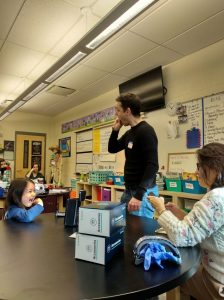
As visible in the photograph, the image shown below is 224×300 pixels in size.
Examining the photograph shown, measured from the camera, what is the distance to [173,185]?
2.84 meters

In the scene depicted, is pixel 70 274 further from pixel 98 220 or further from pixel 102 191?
pixel 102 191

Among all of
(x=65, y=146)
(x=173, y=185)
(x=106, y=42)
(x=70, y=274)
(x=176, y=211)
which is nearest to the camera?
(x=70, y=274)

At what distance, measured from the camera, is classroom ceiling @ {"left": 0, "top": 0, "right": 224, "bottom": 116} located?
2.18 m

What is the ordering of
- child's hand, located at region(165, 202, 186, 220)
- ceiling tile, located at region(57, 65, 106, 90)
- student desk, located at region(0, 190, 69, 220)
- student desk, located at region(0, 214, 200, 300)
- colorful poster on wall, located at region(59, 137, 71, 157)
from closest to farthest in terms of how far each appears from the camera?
1. student desk, located at region(0, 214, 200, 300)
2. child's hand, located at region(165, 202, 186, 220)
3. student desk, located at region(0, 190, 69, 220)
4. ceiling tile, located at region(57, 65, 106, 90)
5. colorful poster on wall, located at region(59, 137, 71, 157)

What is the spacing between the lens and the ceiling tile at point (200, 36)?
2.38 meters

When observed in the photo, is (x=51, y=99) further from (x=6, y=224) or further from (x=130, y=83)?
(x=6, y=224)

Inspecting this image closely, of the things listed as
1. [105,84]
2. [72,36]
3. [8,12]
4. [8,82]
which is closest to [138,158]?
[72,36]

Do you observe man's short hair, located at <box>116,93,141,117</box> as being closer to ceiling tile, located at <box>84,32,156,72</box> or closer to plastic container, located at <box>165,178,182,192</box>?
ceiling tile, located at <box>84,32,156,72</box>

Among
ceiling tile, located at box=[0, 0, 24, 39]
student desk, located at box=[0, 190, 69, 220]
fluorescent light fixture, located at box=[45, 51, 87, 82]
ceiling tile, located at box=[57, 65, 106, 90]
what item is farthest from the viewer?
ceiling tile, located at box=[57, 65, 106, 90]

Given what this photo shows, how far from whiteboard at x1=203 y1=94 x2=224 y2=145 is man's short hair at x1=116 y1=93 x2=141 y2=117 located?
48.9 inches

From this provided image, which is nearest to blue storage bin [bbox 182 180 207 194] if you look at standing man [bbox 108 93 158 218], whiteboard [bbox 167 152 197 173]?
whiteboard [bbox 167 152 197 173]

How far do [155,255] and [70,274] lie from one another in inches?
10.8

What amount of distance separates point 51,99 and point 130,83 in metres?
1.99

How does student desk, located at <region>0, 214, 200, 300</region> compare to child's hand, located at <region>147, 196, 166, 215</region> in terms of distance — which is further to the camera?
child's hand, located at <region>147, 196, 166, 215</region>
